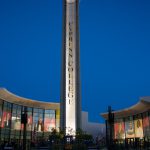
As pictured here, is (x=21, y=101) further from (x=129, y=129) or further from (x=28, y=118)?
(x=129, y=129)

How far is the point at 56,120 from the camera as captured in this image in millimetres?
63000

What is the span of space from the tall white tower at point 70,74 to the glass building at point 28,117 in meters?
9.41

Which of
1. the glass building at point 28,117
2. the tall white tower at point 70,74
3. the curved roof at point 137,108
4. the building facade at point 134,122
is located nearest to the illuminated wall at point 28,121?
the glass building at point 28,117

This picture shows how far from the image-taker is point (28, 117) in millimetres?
58656

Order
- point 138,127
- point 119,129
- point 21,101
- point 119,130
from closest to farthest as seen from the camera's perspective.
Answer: point 21,101
point 138,127
point 119,130
point 119,129

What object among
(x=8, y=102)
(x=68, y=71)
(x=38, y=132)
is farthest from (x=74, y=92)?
(x=38, y=132)

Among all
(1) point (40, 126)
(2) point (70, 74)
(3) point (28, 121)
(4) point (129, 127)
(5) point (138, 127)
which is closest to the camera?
(2) point (70, 74)

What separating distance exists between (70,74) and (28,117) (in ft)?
60.6

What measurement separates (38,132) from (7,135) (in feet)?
28.8

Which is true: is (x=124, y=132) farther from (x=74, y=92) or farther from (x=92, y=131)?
(x=74, y=92)

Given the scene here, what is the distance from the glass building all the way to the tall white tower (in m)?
9.41

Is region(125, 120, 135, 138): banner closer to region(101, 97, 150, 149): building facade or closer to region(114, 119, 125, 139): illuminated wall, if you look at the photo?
region(101, 97, 150, 149): building facade

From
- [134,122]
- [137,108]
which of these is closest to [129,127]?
[134,122]

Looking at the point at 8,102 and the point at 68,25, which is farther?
the point at 8,102
